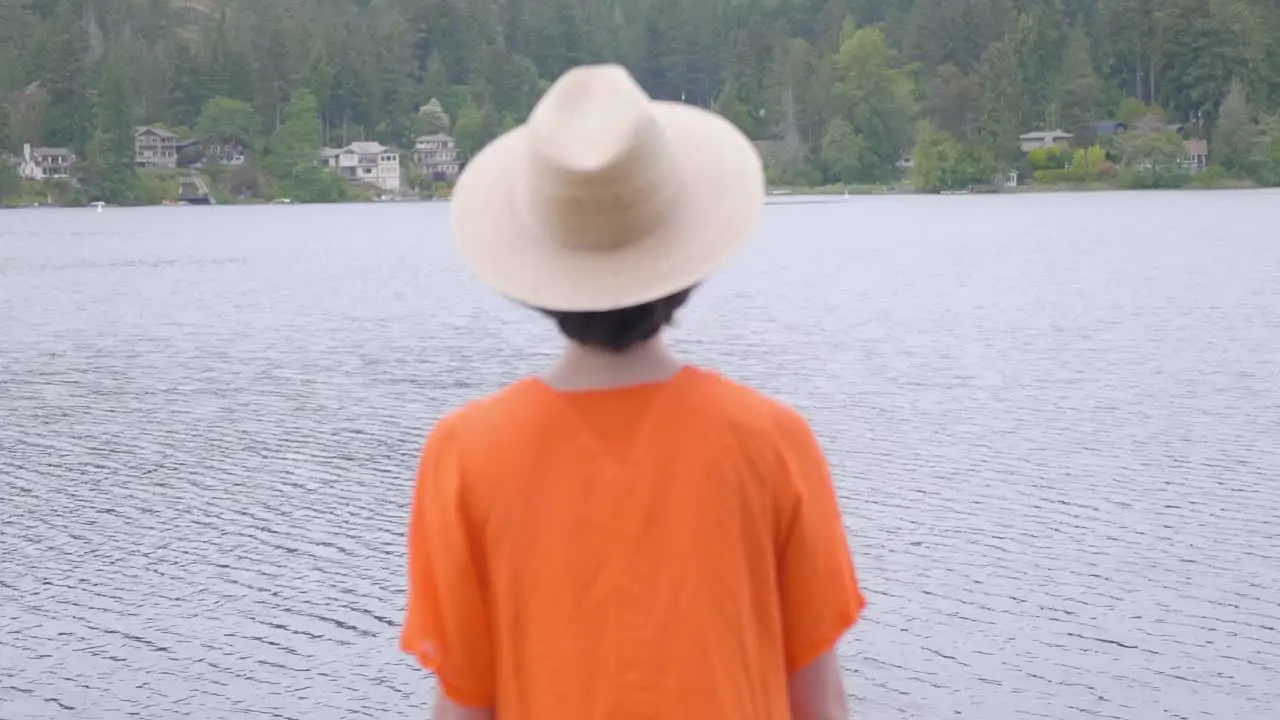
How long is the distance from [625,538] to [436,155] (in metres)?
159

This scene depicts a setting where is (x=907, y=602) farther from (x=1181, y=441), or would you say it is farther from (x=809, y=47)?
(x=809, y=47)

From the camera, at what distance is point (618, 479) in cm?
255

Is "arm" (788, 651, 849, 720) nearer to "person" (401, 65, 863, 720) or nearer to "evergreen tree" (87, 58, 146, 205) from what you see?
"person" (401, 65, 863, 720)

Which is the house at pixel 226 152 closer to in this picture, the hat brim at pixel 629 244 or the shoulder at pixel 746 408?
the hat brim at pixel 629 244

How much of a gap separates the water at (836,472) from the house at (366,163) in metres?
106

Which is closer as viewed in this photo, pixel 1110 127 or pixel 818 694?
pixel 818 694

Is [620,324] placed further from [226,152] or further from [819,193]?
[226,152]

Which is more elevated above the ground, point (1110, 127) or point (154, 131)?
point (154, 131)

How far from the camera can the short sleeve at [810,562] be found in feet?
8.59

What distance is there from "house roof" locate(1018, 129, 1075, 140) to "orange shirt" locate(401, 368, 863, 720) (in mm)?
140074

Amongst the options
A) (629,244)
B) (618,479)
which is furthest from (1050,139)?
(618,479)

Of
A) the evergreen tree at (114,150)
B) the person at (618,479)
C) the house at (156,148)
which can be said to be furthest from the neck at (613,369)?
the house at (156,148)

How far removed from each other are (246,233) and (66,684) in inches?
3544

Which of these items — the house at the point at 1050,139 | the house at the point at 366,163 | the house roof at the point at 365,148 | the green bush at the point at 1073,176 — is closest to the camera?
the green bush at the point at 1073,176
